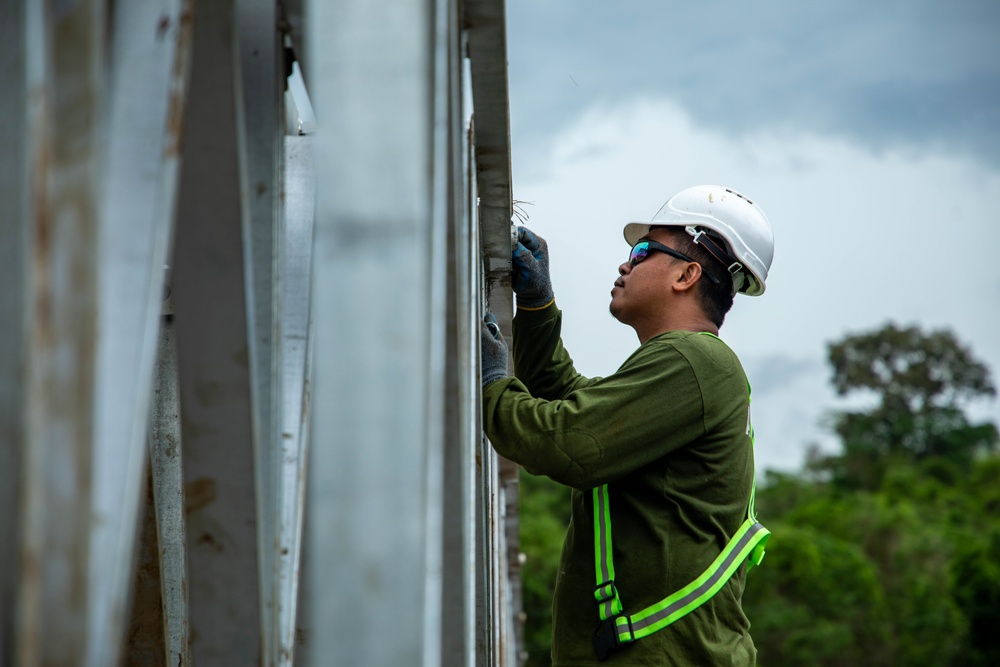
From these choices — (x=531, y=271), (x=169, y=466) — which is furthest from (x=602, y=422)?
(x=169, y=466)

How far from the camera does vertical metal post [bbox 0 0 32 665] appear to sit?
892 mm

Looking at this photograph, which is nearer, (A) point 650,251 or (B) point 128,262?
(B) point 128,262

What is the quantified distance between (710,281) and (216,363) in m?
2.17

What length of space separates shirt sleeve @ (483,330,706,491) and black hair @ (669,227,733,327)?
2.04 ft

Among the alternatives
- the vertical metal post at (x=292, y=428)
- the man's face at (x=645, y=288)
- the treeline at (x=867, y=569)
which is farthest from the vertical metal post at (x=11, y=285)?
the treeline at (x=867, y=569)

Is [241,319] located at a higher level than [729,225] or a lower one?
lower

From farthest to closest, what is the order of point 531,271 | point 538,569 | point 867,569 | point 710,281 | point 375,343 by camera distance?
point 867,569
point 538,569
point 710,281
point 531,271
point 375,343

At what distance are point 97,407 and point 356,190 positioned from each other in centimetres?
37

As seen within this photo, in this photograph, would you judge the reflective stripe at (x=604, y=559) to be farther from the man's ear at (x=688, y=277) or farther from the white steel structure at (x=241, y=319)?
the white steel structure at (x=241, y=319)

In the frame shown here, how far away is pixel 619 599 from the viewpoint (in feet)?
8.19

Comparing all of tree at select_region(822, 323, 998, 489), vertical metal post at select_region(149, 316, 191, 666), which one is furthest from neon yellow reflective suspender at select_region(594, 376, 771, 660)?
tree at select_region(822, 323, 998, 489)

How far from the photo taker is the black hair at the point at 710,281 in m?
3.13

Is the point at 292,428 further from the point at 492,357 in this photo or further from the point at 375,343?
the point at 492,357

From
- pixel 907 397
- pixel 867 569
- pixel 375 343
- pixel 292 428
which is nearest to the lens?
pixel 375 343
